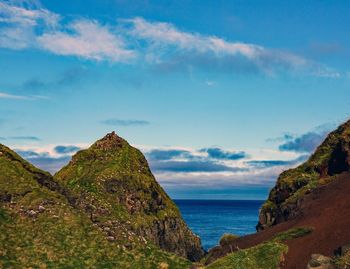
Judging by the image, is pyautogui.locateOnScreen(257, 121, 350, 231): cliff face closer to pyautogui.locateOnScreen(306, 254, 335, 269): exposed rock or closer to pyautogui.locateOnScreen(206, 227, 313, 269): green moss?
pyautogui.locateOnScreen(206, 227, 313, 269): green moss

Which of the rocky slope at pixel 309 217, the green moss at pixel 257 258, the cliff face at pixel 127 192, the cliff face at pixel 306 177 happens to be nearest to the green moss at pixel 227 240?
the rocky slope at pixel 309 217

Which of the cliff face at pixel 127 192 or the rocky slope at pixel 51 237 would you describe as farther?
the cliff face at pixel 127 192

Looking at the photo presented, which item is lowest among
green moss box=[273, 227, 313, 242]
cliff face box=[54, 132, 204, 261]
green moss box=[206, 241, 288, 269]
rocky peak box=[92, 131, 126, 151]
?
green moss box=[206, 241, 288, 269]

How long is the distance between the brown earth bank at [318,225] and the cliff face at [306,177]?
2.17m

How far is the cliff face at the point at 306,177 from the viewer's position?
2293 inches

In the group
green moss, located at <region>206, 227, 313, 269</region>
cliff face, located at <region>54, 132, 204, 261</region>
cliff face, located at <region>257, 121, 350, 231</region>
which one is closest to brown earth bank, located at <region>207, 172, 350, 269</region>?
green moss, located at <region>206, 227, 313, 269</region>

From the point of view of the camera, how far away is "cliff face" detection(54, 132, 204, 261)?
6556cm

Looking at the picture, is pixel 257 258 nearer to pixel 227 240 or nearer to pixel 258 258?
pixel 258 258

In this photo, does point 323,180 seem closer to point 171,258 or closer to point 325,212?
point 325,212

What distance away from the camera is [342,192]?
50.5 meters

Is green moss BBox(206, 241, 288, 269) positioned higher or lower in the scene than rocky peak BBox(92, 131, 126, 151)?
lower

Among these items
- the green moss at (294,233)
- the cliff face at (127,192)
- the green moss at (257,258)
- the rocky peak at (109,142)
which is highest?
the rocky peak at (109,142)

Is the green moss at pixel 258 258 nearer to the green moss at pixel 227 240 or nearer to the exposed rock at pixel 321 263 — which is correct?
the exposed rock at pixel 321 263

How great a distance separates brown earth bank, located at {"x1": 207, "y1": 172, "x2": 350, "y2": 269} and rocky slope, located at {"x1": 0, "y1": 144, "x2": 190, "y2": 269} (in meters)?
9.13
